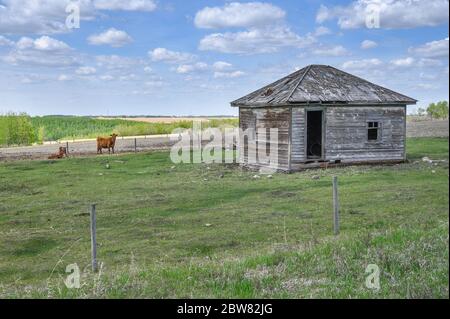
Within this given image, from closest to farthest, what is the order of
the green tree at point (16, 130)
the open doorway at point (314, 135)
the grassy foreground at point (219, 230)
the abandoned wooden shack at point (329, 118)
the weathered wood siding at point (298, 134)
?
the grassy foreground at point (219, 230) → the weathered wood siding at point (298, 134) → the abandoned wooden shack at point (329, 118) → the open doorway at point (314, 135) → the green tree at point (16, 130)

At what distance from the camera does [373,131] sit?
29109mm

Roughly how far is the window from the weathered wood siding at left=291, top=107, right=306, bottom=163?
4.04 metres

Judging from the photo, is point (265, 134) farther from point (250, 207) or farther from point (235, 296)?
point (235, 296)

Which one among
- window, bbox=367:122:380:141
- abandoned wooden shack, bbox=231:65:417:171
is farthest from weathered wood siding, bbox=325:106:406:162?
window, bbox=367:122:380:141

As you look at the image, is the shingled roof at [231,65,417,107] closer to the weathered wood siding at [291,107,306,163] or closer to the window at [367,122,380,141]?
the weathered wood siding at [291,107,306,163]

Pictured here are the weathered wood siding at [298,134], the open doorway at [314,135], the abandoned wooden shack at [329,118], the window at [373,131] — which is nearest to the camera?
the weathered wood siding at [298,134]

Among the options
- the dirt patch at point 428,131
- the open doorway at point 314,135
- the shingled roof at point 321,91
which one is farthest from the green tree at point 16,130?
the dirt patch at point 428,131

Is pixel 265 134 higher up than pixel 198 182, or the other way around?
pixel 265 134

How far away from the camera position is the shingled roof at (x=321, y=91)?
87.4 feet

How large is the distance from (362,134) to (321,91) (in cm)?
301

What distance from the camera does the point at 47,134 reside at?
63125 millimetres

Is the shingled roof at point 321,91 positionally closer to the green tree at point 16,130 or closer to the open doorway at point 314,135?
the open doorway at point 314,135
